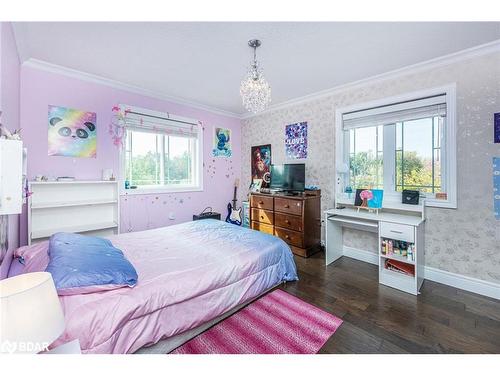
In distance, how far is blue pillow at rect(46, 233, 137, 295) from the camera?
1306 mm

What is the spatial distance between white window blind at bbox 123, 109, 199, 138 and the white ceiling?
1.59 ft

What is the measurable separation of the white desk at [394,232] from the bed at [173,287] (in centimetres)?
97

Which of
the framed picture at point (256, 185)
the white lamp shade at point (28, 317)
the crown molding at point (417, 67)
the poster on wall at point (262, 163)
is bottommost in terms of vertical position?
the white lamp shade at point (28, 317)

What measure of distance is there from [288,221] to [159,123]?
252 centimetres

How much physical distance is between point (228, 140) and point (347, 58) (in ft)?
8.66

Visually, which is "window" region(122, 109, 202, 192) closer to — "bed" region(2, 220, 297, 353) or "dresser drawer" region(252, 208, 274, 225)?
"dresser drawer" region(252, 208, 274, 225)

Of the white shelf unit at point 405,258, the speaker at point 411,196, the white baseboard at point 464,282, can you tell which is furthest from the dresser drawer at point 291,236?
the white baseboard at point 464,282

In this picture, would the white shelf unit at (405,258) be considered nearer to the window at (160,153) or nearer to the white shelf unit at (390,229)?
the white shelf unit at (390,229)

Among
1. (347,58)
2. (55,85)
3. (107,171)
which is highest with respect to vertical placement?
(347,58)

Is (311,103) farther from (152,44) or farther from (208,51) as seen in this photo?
(152,44)

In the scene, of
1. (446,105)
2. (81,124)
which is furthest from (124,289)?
(446,105)

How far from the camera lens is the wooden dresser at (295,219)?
10.9 ft

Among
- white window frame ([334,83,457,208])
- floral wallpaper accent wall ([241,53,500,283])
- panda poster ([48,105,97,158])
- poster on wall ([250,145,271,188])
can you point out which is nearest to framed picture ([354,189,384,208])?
white window frame ([334,83,457,208])
